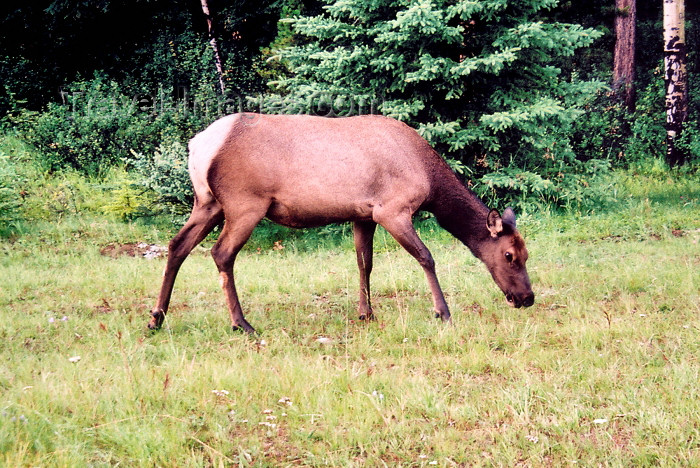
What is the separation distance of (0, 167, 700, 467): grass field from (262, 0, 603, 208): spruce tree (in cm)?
226

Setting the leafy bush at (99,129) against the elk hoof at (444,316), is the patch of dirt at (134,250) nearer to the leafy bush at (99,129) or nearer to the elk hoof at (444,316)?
the leafy bush at (99,129)

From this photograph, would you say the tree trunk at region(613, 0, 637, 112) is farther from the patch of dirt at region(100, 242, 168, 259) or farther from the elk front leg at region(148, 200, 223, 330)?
the elk front leg at region(148, 200, 223, 330)

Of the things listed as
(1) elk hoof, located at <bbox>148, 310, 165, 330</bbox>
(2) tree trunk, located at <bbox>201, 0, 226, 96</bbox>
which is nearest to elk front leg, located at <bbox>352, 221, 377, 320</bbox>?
(1) elk hoof, located at <bbox>148, 310, 165, 330</bbox>

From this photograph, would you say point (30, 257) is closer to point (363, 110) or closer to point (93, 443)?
point (363, 110)

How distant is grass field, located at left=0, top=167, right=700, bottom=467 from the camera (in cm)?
339

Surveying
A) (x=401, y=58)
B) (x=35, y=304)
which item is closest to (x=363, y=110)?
(x=401, y=58)

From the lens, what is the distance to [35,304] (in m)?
6.51

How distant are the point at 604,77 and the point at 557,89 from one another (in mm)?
10482

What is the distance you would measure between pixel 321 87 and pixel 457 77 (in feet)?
6.48

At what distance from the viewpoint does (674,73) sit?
13.8 metres

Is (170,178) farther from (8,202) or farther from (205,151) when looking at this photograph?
(205,151)

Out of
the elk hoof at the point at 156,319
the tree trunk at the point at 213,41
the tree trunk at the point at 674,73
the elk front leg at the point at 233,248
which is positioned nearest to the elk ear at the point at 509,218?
the elk front leg at the point at 233,248

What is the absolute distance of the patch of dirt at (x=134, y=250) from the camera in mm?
8828

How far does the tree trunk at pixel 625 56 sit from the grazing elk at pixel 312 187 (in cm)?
1315
